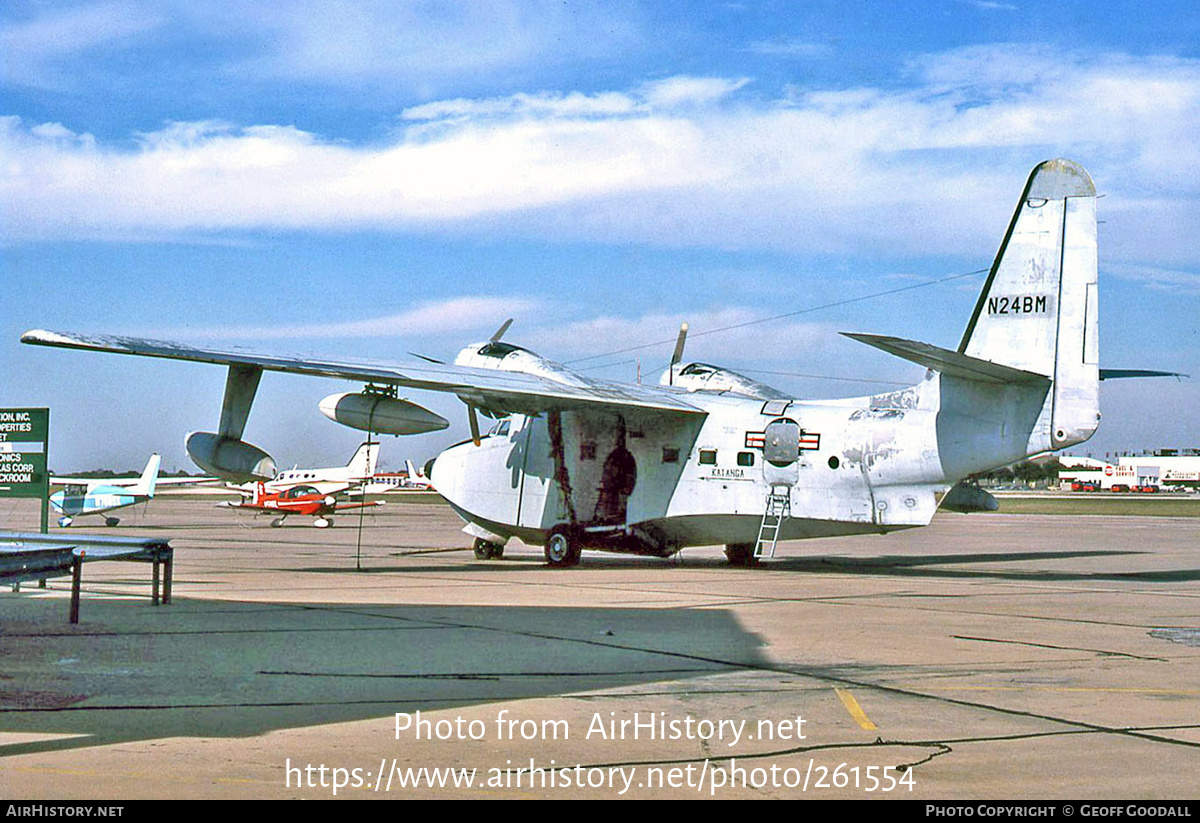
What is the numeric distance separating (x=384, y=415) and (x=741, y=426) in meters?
6.94

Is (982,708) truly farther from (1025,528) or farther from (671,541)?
(1025,528)

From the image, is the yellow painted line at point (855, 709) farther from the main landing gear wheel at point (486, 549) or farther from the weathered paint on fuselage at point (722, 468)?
the main landing gear wheel at point (486, 549)

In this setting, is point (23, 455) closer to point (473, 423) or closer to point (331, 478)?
point (473, 423)

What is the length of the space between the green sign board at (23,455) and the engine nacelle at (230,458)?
2.32 metres

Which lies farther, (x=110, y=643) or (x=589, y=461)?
(x=589, y=461)

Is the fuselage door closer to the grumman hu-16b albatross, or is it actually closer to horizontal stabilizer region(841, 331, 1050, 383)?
the grumman hu-16b albatross

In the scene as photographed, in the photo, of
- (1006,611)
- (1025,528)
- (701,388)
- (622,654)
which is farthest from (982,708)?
(1025,528)

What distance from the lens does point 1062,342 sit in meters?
20.0

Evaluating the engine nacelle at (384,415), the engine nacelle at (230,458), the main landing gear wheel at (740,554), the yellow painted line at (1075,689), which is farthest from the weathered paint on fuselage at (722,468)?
the yellow painted line at (1075,689)

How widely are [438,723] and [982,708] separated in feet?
13.1

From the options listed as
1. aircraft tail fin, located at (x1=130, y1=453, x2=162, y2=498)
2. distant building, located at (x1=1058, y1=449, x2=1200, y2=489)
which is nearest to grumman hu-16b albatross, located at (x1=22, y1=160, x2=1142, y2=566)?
aircraft tail fin, located at (x1=130, y1=453, x2=162, y2=498)

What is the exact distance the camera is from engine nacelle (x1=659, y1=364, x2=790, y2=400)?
86.7 feet

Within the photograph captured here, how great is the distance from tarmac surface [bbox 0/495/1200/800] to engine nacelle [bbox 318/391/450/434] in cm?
300

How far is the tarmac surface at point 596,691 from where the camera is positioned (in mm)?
6684
